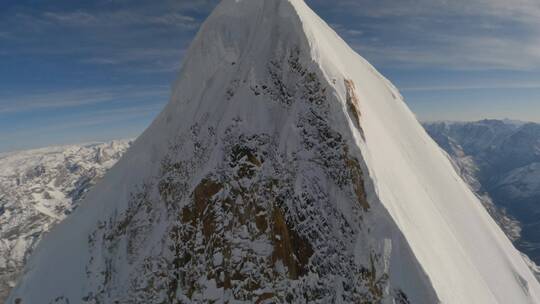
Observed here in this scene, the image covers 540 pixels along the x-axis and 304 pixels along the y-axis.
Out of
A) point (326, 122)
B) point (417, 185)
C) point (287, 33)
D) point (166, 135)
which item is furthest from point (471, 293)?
point (166, 135)

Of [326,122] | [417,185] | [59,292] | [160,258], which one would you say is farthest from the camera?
[59,292]

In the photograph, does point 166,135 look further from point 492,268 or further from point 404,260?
point 492,268

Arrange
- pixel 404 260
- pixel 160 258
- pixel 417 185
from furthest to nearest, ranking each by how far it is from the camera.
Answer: pixel 160 258, pixel 417 185, pixel 404 260

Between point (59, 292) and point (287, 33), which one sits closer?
point (287, 33)

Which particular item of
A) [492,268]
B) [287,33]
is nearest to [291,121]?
[287,33]

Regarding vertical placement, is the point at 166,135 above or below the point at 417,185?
above

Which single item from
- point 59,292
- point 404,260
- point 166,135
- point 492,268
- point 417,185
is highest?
point 166,135
